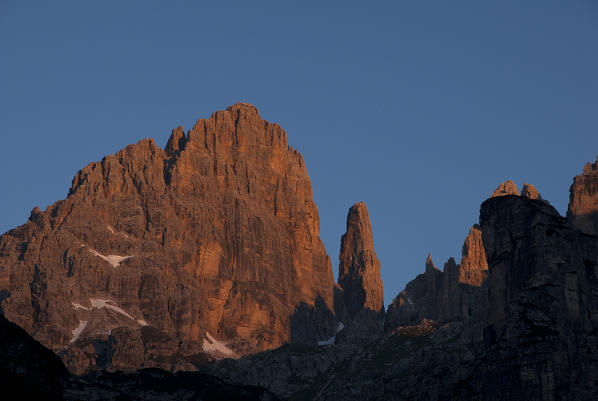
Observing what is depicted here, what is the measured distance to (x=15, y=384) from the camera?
4267 inches

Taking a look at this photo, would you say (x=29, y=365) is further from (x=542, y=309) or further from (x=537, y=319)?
(x=542, y=309)

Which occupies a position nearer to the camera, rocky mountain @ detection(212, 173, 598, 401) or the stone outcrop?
the stone outcrop

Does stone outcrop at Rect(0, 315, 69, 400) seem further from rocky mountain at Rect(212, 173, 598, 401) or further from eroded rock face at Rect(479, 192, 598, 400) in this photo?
eroded rock face at Rect(479, 192, 598, 400)

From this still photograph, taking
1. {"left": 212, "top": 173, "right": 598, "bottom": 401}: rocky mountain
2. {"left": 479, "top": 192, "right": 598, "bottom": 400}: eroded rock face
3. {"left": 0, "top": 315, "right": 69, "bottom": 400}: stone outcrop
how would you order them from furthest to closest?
{"left": 212, "top": 173, "right": 598, "bottom": 401}: rocky mountain → {"left": 479, "top": 192, "right": 598, "bottom": 400}: eroded rock face → {"left": 0, "top": 315, "right": 69, "bottom": 400}: stone outcrop

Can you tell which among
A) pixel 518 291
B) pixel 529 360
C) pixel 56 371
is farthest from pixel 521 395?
pixel 56 371

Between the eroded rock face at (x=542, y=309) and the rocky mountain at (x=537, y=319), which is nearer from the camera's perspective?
the eroded rock face at (x=542, y=309)

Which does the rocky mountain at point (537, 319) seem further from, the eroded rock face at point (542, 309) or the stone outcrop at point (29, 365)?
the stone outcrop at point (29, 365)

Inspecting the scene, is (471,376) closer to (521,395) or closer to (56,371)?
(521,395)

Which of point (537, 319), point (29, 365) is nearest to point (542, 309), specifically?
point (537, 319)

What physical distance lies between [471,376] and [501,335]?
884 centimetres

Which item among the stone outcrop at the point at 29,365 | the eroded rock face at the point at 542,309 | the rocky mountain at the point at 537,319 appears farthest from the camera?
the rocky mountain at the point at 537,319

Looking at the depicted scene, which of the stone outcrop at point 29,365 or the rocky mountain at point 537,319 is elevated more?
the rocky mountain at point 537,319

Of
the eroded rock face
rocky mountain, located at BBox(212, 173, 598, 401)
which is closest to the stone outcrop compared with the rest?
rocky mountain, located at BBox(212, 173, 598, 401)

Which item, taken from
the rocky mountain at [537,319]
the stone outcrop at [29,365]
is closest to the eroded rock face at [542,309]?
the rocky mountain at [537,319]
